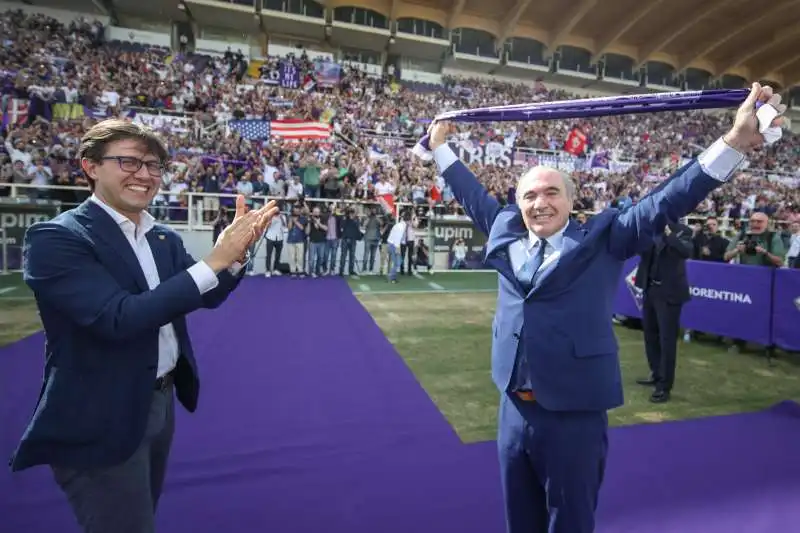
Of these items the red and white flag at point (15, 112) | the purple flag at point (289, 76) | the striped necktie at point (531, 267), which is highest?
the purple flag at point (289, 76)

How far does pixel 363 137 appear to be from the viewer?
842 inches

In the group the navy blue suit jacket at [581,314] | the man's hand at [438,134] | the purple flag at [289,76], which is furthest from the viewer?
the purple flag at [289,76]

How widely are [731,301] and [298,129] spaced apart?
48.0 ft

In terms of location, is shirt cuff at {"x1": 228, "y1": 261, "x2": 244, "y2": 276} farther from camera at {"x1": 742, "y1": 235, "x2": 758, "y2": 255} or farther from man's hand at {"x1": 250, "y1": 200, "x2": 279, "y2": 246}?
camera at {"x1": 742, "y1": 235, "x2": 758, "y2": 255}

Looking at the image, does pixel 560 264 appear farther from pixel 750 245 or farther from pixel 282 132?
pixel 282 132

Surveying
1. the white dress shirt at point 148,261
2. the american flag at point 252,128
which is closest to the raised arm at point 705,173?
the white dress shirt at point 148,261

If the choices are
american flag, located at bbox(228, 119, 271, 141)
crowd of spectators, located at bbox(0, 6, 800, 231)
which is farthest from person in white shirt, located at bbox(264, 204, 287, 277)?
american flag, located at bbox(228, 119, 271, 141)

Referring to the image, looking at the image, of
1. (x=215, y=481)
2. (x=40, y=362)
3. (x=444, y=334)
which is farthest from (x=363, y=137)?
(x=215, y=481)

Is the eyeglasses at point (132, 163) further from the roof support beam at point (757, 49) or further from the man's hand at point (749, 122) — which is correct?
the roof support beam at point (757, 49)

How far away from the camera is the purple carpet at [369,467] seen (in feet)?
8.87

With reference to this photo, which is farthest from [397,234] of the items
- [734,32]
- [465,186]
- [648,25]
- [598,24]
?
[734,32]

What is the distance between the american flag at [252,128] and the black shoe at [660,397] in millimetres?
16064

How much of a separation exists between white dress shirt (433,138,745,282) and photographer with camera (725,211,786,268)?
6162mm

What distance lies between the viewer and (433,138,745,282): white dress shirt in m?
1.54
